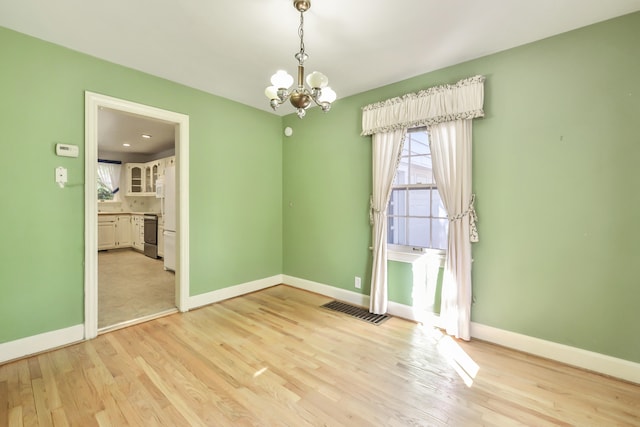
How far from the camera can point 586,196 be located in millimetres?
2225

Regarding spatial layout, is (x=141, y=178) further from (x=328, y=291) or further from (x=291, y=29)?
(x=291, y=29)

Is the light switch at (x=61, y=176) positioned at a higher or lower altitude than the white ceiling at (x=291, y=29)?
lower

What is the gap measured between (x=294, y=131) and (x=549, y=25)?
3.06m

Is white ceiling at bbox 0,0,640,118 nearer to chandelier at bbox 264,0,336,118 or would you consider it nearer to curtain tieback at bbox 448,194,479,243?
chandelier at bbox 264,0,336,118

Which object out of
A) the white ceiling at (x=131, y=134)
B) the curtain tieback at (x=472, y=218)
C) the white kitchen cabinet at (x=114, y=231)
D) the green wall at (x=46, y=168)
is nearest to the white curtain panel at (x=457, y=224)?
the curtain tieback at (x=472, y=218)

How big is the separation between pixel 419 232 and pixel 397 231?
10.5 inches

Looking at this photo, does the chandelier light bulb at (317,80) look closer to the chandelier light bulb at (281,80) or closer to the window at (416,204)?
the chandelier light bulb at (281,80)

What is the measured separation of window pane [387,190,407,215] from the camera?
327 cm

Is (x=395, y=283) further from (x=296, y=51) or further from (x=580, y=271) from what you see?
(x=296, y=51)

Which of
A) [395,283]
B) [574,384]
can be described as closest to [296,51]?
[395,283]

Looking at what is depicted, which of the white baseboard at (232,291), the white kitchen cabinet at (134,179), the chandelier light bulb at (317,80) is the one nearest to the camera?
the chandelier light bulb at (317,80)

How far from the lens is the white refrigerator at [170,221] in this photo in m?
4.99

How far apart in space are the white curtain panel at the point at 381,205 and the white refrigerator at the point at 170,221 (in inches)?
143

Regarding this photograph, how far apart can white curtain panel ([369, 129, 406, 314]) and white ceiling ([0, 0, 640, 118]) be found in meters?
0.79
